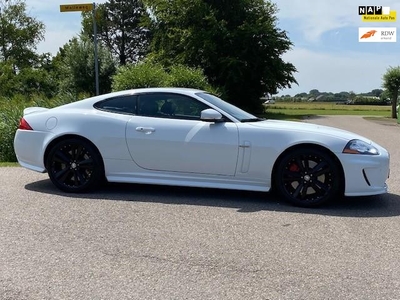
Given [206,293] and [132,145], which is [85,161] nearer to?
[132,145]

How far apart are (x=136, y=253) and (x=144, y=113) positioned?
2464 mm

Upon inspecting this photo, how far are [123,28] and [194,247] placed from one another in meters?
61.0

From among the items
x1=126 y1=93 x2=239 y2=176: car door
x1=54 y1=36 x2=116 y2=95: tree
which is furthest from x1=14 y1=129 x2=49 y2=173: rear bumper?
x1=54 y1=36 x2=116 y2=95: tree

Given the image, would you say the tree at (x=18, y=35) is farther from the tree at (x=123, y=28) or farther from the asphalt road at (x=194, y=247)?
the asphalt road at (x=194, y=247)

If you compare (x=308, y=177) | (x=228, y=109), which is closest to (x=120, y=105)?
(x=228, y=109)

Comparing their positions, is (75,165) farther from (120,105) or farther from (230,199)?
(230,199)

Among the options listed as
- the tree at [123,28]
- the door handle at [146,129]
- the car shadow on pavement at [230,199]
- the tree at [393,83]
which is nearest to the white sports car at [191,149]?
the door handle at [146,129]

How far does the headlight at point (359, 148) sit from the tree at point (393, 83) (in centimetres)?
3133

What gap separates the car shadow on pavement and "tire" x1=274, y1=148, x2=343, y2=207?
132 mm

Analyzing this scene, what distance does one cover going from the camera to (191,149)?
5492mm

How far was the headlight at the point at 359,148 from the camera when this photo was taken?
5.14 meters

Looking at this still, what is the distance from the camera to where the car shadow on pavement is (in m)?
5.14

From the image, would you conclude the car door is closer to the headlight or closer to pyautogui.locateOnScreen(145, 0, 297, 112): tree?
the headlight

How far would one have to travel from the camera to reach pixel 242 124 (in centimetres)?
548
